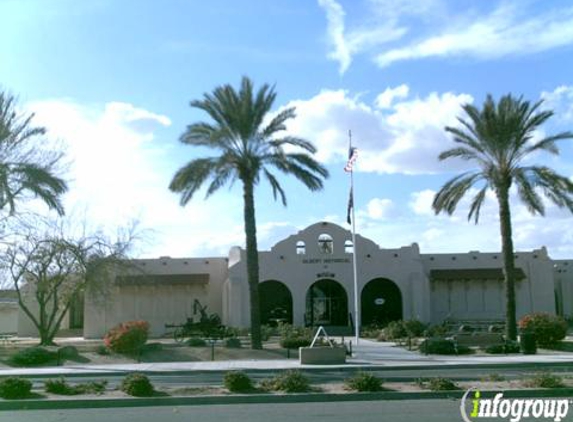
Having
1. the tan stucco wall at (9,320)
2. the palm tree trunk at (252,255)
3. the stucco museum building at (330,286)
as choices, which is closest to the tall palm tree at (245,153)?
the palm tree trunk at (252,255)

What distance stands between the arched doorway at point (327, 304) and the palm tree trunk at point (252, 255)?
15.0m

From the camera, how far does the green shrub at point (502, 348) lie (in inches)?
1099

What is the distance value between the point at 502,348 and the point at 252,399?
645 inches

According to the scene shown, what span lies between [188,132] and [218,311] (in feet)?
61.8

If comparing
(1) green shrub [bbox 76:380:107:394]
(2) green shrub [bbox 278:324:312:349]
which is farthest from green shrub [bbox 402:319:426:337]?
(1) green shrub [bbox 76:380:107:394]

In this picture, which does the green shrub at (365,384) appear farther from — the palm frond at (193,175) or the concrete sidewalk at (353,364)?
the palm frond at (193,175)

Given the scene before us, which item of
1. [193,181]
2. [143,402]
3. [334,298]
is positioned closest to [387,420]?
[143,402]

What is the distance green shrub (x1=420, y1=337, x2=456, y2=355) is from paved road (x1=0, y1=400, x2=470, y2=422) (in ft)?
44.6

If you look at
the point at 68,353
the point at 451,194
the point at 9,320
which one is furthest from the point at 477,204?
the point at 9,320

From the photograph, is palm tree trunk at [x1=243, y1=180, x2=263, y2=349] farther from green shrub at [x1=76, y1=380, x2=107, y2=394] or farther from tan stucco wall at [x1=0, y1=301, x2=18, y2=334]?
tan stucco wall at [x1=0, y1=301, x2=18, y2=334]

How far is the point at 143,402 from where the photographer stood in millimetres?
14414

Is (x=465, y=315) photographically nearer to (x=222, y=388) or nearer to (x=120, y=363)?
(x=120, y=363)

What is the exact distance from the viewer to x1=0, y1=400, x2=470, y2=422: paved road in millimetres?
12273

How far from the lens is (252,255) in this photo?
31.0 m
